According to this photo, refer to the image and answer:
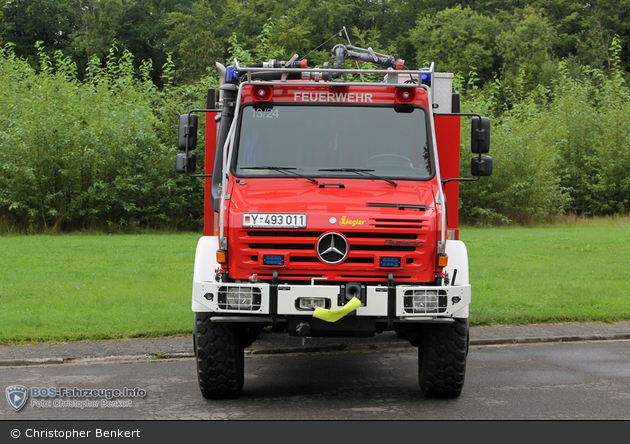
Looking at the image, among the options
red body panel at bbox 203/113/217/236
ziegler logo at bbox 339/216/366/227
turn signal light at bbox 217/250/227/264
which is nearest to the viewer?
ziegler logo at bbox 339/216/366/227

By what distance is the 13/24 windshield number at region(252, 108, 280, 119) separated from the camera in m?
7.43

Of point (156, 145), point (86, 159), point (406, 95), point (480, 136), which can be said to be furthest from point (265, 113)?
point (156, 145)

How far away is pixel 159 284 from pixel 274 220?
300 inches

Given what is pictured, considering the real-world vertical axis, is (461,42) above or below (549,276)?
above

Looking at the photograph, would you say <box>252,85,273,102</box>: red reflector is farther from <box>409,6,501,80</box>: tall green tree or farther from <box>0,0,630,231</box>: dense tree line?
<box>409,6,501,80</box>: tall green tree

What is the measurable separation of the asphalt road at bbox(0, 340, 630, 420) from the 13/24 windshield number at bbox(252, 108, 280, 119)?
2.72 m

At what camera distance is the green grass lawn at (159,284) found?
1005cm

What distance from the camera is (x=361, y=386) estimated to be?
736 cm

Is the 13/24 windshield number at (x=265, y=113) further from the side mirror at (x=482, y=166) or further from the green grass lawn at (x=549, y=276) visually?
the green grass lawn at (x=549, y=276)

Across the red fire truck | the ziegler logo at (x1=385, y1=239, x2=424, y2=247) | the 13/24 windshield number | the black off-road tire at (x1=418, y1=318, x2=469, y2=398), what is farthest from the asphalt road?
the 13/24 windshield number

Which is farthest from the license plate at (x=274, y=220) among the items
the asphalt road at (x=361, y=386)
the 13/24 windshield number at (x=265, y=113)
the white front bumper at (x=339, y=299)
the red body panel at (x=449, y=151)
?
the red body panel at (x=449, y=151)

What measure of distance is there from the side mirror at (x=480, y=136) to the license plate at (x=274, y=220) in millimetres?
2334

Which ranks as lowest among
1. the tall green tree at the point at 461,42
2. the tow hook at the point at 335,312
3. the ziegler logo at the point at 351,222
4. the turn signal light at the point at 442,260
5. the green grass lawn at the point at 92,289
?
the green grass lawn at the point at 92,289

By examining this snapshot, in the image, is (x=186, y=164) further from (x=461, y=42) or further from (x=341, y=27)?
(x=341, y=27)
